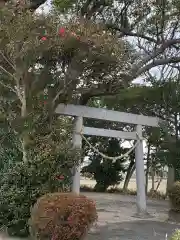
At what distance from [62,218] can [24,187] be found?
141 cm

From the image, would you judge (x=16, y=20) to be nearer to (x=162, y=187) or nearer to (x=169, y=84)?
(x=169, y=84)

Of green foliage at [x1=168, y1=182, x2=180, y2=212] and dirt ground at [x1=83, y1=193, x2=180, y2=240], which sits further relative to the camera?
green foliage at [x1=168, y1=182, x2=180, y2=212]

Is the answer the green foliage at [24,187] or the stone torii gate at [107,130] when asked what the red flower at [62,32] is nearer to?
the stone torii gate at [107,130]

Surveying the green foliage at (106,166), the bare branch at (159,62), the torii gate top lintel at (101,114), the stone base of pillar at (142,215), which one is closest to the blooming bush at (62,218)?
the torii gate top lintel at (101,114)

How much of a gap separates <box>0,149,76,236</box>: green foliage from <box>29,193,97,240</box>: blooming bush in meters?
0.98

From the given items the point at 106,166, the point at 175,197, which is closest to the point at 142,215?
the point at 175,197

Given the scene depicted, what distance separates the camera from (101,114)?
8.68 metres

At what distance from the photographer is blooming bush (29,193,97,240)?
527cm

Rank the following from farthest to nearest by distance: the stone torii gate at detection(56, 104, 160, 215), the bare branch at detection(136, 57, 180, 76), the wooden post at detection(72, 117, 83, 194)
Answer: the bare branch at detection(136, 57, 180, 76)
the stone torii gate at detection(56, 104, 160, 215)
the wooden post at detection(72, 117, 83, 194)

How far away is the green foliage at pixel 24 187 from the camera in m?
6.48

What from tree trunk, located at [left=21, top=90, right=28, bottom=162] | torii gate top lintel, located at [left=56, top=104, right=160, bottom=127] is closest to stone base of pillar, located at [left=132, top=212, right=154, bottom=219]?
torii gate top lintel, located at [left=56, top=104, right=160, bottom=127]

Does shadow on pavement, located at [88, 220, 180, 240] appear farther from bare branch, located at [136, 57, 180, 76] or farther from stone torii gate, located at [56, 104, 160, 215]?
bare branch, located at [136, 57, 180, 76]

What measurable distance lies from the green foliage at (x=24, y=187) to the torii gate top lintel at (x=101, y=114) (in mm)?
1274

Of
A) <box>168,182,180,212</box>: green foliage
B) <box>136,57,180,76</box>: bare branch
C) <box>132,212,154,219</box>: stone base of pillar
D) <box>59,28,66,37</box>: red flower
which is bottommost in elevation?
<box>132,212,154,219</box>: stone base of pillar
